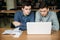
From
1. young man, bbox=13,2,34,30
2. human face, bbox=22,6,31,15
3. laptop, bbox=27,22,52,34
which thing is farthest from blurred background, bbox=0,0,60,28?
laptop, bbox=27,22,52,34

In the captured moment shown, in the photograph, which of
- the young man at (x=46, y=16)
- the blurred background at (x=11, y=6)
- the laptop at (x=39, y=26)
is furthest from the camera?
the blurred background at (x=11, y=6)

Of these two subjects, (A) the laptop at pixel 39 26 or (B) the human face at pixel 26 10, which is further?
(B) the human face at pixel 26 10

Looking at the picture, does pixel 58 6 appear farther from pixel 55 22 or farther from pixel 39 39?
pixel 39 39

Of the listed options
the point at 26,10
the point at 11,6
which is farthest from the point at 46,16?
the point at 11,6

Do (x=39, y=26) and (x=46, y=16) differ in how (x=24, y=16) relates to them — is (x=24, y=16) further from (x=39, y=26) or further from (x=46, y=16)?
(x=39, y=26)

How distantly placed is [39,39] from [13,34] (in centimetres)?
45

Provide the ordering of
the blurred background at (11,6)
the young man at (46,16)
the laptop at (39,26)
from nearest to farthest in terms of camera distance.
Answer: the laptop at (39,26) < the young man at (46,16) < the blurred background at (11,6)

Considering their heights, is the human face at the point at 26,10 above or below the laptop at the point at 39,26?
above

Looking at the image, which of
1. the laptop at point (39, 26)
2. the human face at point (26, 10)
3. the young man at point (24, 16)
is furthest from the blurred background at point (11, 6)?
the laptop at point (39, 26)

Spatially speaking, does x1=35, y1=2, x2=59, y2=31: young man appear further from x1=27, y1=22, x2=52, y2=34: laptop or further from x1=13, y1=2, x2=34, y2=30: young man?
x1=27, y1=22, x2=52, y2=34: laptop

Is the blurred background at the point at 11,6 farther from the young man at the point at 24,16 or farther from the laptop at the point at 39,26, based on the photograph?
the laptop at the point at 39,26

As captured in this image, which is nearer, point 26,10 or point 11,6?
point 26,10

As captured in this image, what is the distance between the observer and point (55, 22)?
2.70 meters

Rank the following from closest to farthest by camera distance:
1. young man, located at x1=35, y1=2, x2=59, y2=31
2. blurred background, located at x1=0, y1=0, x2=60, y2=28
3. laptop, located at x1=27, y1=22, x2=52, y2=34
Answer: laptop, located at x1=27, y1=22, x2=52, y2=34
young man, located at x1=35, y1=2, x2=59, y2=31
blurred background, located at x1=0, y1=0, x2=60, y2=28
